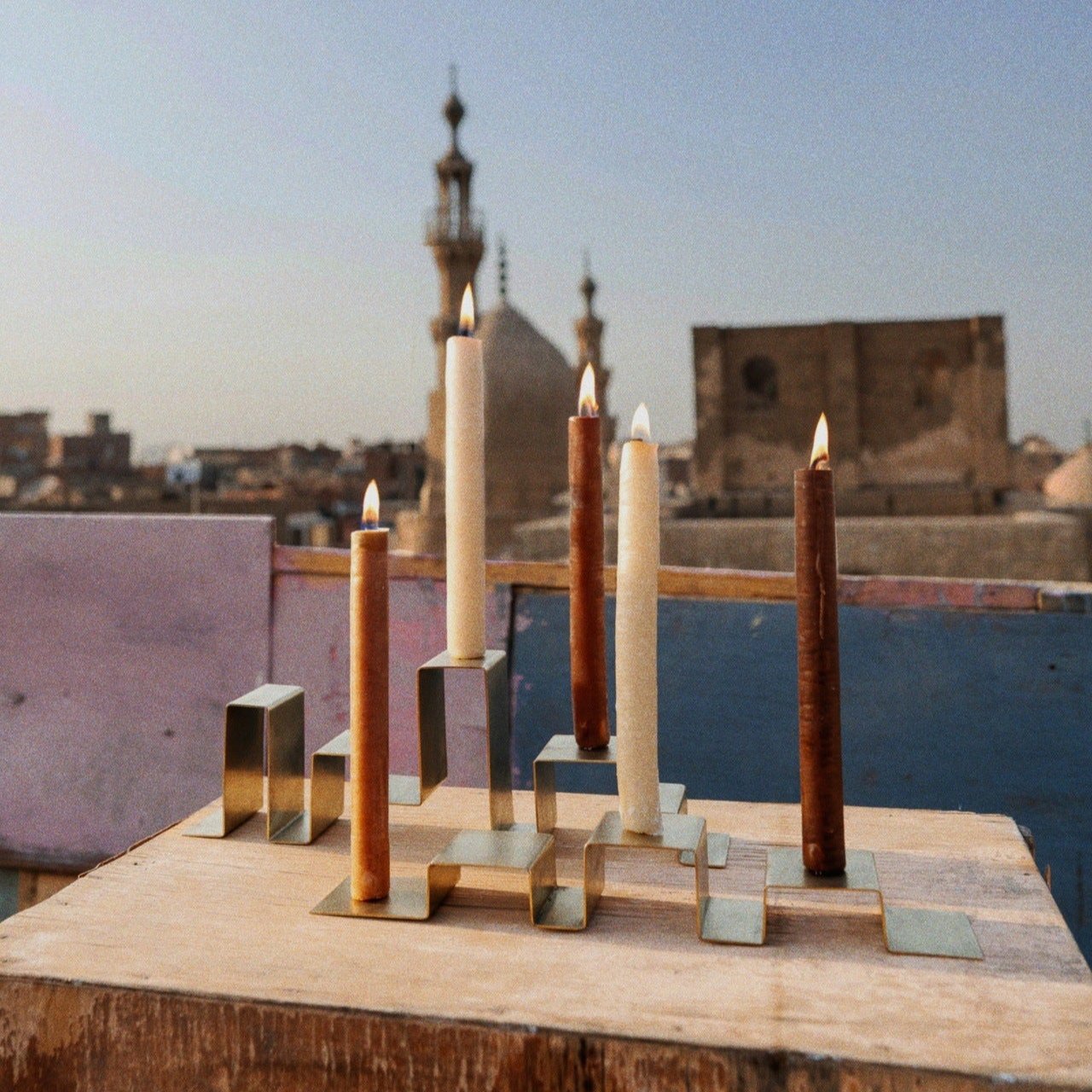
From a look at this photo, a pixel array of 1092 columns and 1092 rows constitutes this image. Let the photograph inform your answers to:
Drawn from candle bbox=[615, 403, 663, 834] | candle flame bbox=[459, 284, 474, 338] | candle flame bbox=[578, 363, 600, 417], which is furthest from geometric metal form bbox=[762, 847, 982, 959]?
candle flame bbox=[459, 284, 474, 338]

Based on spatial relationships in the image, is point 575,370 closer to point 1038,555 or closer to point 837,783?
point 1038,555

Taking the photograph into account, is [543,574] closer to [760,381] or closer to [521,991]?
[521,991]

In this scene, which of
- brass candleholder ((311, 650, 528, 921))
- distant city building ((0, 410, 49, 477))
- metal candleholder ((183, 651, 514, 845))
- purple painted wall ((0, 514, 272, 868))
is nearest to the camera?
brass candleholder ((311, 650, 528, 921))

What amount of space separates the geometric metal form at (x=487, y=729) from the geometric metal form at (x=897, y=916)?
1.24 feet

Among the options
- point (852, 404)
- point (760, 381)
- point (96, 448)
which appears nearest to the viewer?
point (852, 404)

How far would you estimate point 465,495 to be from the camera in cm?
142

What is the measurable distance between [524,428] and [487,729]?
23.6 metres

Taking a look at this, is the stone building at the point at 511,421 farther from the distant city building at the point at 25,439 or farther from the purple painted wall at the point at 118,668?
the distant city building at the point at 25,439

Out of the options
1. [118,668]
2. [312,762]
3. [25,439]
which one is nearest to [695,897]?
[312,762]

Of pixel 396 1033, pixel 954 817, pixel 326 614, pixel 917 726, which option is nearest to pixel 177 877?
pixel 396 1033

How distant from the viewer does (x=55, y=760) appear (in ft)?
9.45

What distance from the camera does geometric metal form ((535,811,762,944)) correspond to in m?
1.19

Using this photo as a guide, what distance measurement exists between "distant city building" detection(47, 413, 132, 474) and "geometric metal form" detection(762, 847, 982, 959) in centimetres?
4969

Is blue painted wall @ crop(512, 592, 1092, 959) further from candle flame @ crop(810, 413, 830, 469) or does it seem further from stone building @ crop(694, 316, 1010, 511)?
stone building @ crop(694, 316, 1010, 511)
